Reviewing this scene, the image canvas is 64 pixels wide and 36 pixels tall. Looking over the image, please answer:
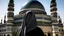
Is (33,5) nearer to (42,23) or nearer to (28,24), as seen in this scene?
(42,23)

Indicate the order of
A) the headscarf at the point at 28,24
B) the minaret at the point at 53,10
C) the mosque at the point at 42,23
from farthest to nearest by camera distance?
the minaret at the point at 53,10
the mosque at the point at 42,23
the headscarf at the point at 28,24

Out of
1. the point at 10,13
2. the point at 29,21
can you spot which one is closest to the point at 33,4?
the point at 10,13

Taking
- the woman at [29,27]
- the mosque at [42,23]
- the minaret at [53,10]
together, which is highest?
Result: the woman at [29,27]

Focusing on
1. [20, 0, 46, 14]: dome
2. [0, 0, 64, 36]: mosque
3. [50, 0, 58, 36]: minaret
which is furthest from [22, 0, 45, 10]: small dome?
[50, 0, 58, 36]: minaret

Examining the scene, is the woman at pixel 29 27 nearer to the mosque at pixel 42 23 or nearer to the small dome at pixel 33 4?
the mosque at pixel 42 23

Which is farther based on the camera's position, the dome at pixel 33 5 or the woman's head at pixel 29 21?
the dome at pixel 33 5

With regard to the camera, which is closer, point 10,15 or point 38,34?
point 38,34

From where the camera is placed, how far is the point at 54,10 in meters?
29.2

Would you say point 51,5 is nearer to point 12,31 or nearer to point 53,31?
point 53,31

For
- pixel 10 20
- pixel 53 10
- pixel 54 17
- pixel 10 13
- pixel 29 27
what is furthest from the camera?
pixel 53 10

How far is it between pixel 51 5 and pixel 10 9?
8.87 metres

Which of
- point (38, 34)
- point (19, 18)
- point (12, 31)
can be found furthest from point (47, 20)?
point (38, 34)

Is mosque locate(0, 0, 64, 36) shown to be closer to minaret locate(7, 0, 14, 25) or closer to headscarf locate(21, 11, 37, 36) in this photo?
minaret locate(7, 0, 14, 25)

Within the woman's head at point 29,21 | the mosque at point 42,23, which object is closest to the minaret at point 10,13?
the mosque at point 42,23
